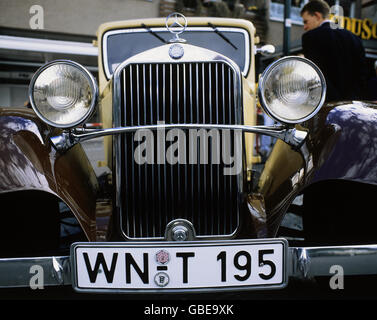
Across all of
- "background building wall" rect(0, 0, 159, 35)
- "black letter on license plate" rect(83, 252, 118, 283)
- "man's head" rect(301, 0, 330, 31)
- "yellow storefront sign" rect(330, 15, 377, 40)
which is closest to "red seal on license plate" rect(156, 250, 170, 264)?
"black letter on license plate" rect(83, 252, 118, 283)

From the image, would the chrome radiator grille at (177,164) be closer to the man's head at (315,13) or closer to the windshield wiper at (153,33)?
the windshield wiper at (153,33)

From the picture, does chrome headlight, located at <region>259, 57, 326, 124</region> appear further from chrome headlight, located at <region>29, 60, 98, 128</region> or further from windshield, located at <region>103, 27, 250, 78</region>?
windshield, located at <region>103, 27, 250, 78</region>

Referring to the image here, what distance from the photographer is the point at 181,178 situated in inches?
66.8

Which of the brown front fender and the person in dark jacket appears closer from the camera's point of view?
the brown front fender

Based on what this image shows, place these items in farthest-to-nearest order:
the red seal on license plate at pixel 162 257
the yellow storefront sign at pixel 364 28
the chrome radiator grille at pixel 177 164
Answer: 1. the yellow storefront sign at pixel 364 28
2. the chrome radiator grille at pixel 177 164
3. the red seal on license plate at pixel 162 257

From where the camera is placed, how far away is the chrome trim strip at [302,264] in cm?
145

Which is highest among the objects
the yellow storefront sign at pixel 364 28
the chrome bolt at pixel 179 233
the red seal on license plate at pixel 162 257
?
the yellow storefront sign at pixel 364 28

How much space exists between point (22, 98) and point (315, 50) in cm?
809

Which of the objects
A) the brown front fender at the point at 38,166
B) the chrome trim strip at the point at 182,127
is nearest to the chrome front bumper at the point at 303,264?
the brown front fender at the point at 38,166

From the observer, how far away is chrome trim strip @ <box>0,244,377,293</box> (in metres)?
1.45

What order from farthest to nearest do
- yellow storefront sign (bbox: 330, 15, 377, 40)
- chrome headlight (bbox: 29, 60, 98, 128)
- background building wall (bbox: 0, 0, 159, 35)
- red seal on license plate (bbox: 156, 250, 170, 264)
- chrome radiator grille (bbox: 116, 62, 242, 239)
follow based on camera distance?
yellow storefront sign (bbox: 330, 15, 377, 40)
background building wall (bbox: 0, 0, 159, 35)
chrome radiator grille (bbox: 116, 62, 242, 239)
chrome headlight (bbox: 29, 60, 98, 128)
red seal on license plate (bbox: 156, 250, 170, 264)

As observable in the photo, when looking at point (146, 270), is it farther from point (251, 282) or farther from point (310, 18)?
point (310, 18)

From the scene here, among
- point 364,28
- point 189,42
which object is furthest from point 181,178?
point 364,28

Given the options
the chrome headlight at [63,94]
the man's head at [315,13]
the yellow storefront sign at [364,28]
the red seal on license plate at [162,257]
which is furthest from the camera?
the yellow storefront sign at [364,28]
